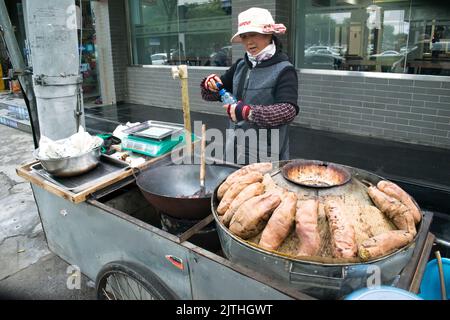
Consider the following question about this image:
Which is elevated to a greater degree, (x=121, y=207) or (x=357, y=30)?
(x=357, y=30)

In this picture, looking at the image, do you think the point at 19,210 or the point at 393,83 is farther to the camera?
the point at 393,83

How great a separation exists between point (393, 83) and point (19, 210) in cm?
586

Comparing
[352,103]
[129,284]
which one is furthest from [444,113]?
[129,284]

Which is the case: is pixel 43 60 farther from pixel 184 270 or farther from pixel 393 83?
pixel 393 83

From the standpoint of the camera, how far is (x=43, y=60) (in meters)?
2.96

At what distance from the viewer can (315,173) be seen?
73.1 inches

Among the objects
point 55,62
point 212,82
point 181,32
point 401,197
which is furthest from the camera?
point 181,32

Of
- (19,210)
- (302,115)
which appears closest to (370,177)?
(19,210)

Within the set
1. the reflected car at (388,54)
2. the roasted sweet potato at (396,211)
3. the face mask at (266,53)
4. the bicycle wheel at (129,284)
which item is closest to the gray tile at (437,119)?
the reflected car at (388,54)

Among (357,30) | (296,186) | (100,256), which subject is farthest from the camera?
(357,30)

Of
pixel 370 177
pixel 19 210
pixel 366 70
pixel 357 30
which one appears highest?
pixel 357 30

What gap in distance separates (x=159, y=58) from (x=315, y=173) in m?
8.44

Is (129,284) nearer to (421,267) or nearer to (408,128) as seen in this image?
(421,267)

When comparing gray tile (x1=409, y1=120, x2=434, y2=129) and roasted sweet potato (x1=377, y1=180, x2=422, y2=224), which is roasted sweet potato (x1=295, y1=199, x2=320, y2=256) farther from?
gray tile (x1=409, y1=120, x2=434, y2=129)
